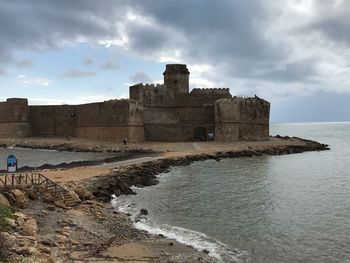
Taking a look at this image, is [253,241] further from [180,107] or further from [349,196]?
[180,107]

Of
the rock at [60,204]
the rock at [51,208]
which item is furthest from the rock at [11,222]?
the rock at [60,204]

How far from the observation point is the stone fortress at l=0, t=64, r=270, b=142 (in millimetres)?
40688

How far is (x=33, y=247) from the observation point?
340 inches

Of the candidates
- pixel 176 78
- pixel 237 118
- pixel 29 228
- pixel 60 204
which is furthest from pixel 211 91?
pixel 29 228

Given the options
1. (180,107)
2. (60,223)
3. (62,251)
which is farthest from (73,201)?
(180,107)

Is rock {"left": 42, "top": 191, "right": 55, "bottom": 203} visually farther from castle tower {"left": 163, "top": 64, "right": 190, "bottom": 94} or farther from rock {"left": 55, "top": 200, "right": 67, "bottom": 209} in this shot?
castle tower {"left": 163, "top": 64, "right": 190, "bottom": 94}

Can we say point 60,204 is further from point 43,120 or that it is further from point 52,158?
point 43,120

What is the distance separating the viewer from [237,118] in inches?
1615

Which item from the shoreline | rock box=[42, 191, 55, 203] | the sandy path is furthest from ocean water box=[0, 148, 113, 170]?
rock box=[42, 191, 55, 203]

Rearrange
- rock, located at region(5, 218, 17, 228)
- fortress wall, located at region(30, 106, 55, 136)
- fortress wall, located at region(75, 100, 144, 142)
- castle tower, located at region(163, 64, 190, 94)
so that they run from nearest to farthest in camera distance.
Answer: rock, located at region(5, 218, 17, 228) → fortress wall, located at region(75, 100, 144, 142) → castle tower, located at region(163, 64, 190, 94) → fortress wall, located at region(30, 106, 55, 136)

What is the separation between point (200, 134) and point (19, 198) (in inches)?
1230

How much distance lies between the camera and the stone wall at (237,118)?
134 feet

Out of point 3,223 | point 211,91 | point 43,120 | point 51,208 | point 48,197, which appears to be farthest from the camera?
point 43,120

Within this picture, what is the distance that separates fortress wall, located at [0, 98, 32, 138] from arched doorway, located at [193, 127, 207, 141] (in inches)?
770
